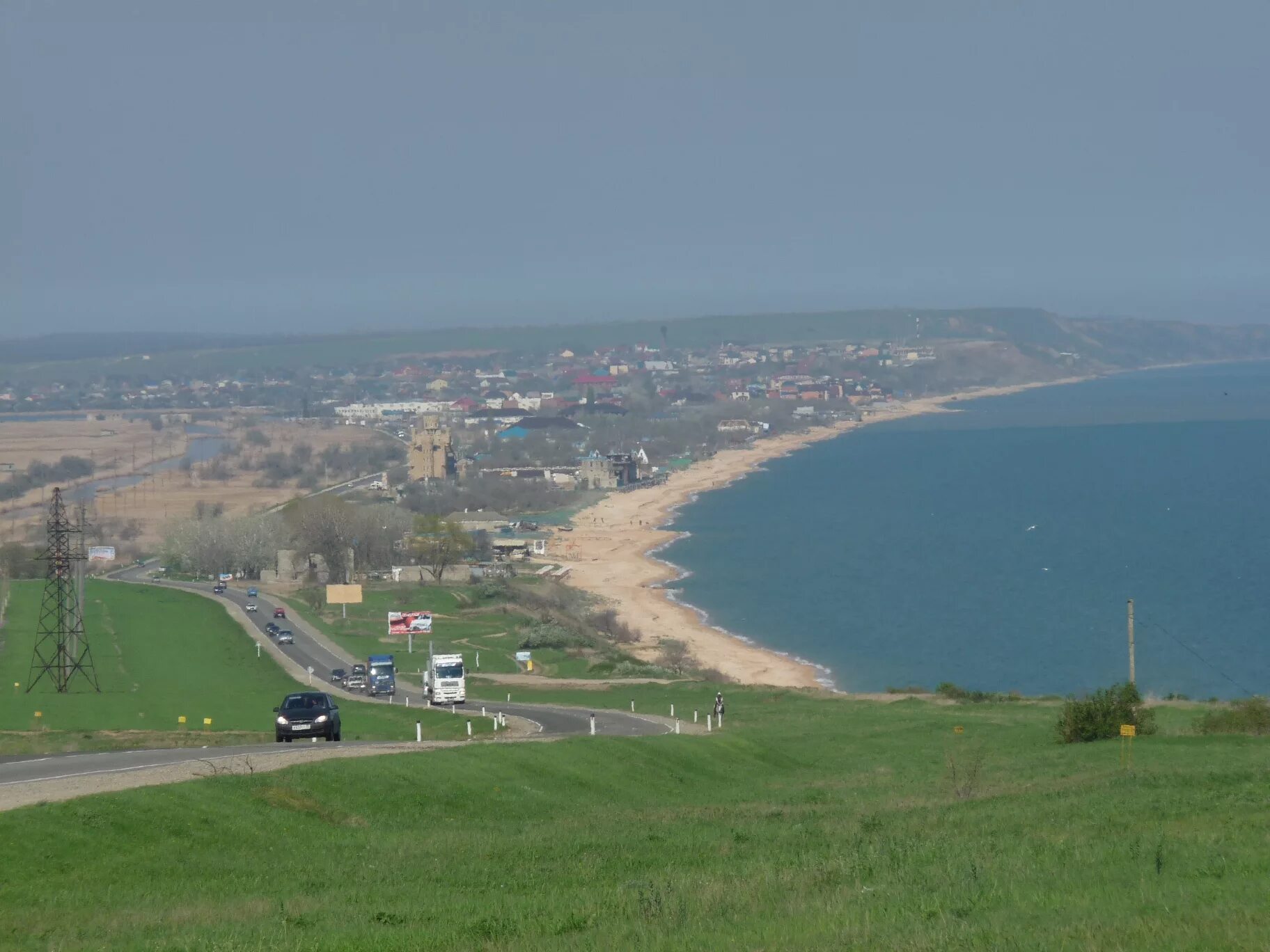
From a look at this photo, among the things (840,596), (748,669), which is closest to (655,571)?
(840,596)

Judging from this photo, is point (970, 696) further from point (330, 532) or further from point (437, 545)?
point (330, 532)

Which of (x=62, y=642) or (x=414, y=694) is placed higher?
(x=62, y=642)

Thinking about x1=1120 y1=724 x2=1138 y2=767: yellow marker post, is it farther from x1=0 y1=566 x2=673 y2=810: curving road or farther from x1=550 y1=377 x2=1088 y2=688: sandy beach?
x1=550 y1=377 x2=1088 y2=688: sandy beach

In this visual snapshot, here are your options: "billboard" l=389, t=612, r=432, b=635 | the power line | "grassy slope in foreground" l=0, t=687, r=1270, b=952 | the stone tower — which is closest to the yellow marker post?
"grassy slope in foreground" l=0, t=687, r=1270, b=952

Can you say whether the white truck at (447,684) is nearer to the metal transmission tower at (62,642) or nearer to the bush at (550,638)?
the metal transmission tower at (62,642)

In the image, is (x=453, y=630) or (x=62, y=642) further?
(x=453, y=630)

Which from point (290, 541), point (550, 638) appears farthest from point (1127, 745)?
point (290, 541)

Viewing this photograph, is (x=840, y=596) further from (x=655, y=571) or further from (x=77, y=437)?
(x=77, y=437)
